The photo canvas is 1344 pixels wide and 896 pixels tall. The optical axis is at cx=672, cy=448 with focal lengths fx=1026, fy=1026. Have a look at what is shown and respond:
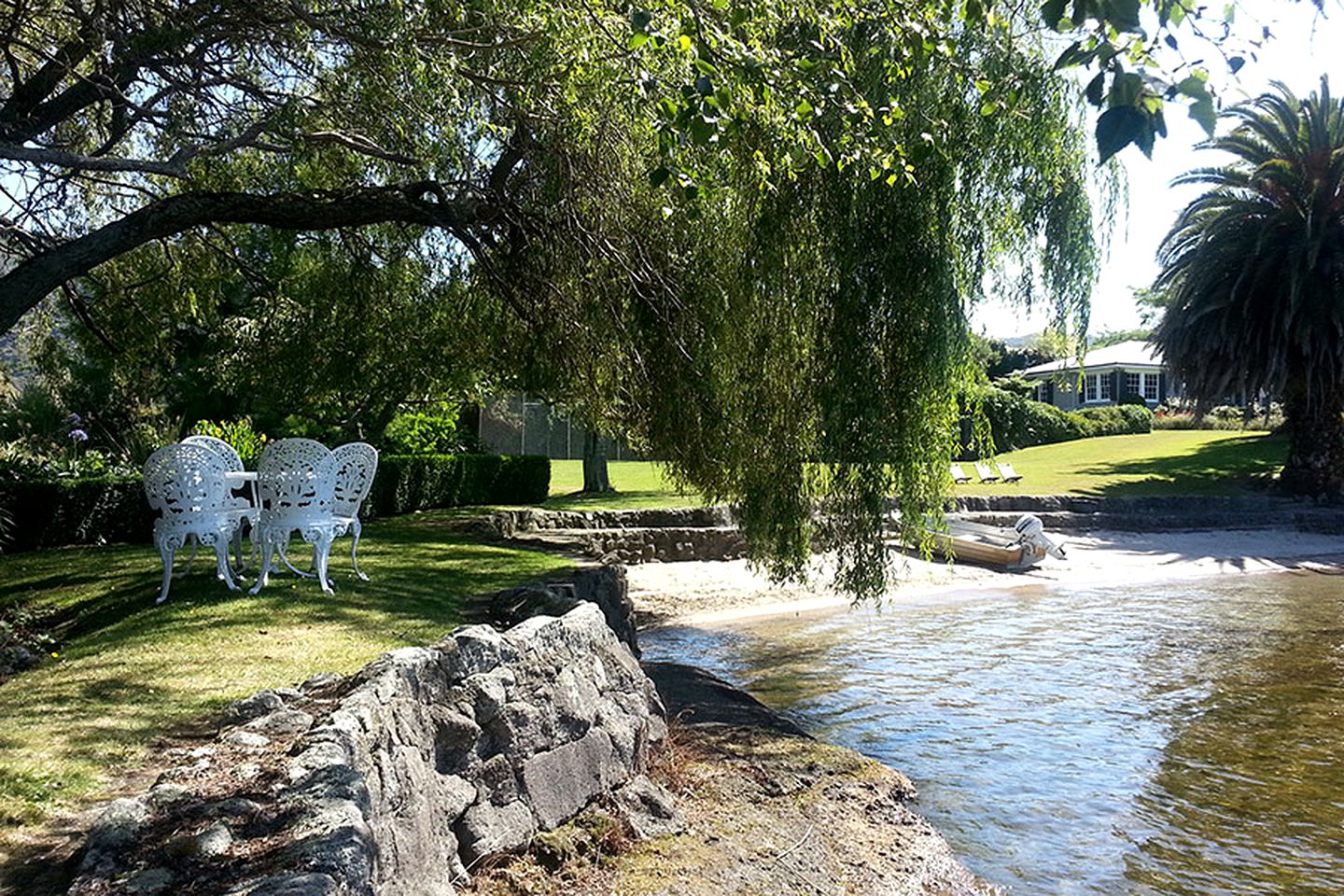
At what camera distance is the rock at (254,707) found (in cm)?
448

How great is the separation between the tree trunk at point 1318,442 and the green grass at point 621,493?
1437 cm

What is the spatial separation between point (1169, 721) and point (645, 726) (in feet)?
16.2

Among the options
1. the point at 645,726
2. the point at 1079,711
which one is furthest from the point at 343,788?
the point at 1079,711

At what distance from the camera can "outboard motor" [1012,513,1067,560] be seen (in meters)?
17.6

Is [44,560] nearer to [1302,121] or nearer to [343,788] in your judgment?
[343,788]

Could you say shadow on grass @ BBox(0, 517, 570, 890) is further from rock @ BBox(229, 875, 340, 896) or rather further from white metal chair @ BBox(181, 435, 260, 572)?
rock @ BBox(229, 875, 340, 896)

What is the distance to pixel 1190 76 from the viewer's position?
2.39 meters

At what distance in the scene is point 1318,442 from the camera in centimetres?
2288

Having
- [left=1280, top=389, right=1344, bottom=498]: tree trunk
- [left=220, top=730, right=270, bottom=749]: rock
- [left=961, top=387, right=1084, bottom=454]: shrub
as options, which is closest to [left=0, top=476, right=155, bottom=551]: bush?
[left=220, top=730, right=270, bottom=749]: rock

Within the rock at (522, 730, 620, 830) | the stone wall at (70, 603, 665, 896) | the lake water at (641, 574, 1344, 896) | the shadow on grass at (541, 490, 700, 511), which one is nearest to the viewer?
the stone wall at (70, 603, 665, 896)

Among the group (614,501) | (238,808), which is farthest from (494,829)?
(614,501)

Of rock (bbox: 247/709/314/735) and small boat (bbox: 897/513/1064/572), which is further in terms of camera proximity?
small boat (bbox: 897/513/1064/572)

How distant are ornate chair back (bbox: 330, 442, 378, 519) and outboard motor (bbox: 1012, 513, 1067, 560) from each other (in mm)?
12603

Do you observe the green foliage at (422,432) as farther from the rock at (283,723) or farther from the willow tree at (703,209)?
the rock at (283,723)
